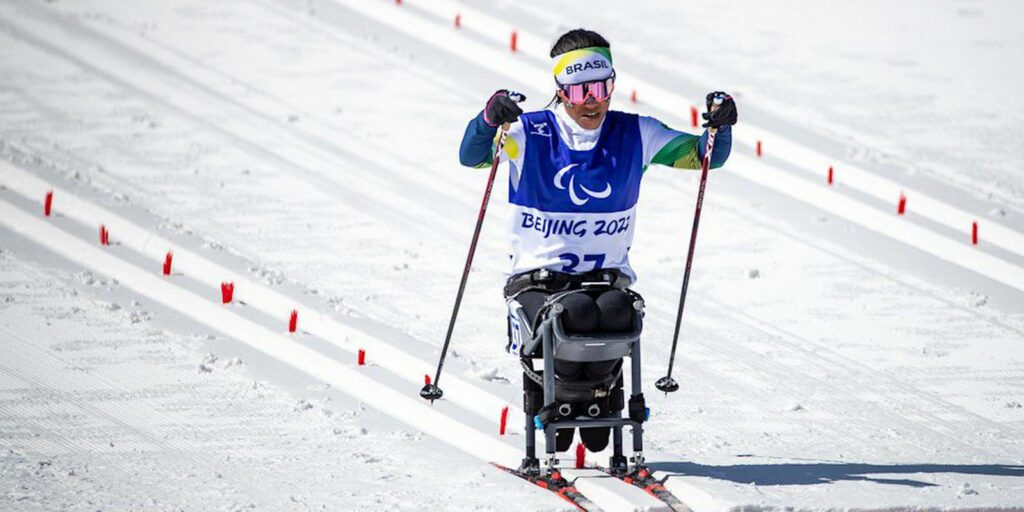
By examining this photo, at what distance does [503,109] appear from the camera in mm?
6918

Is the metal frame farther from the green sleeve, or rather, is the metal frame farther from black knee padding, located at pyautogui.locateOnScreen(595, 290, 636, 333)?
the green sleeve

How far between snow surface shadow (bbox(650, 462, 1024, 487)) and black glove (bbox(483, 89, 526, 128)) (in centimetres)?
172

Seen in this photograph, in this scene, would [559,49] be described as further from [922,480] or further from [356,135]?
[356,135]

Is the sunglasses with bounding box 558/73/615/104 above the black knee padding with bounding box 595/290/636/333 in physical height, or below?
above

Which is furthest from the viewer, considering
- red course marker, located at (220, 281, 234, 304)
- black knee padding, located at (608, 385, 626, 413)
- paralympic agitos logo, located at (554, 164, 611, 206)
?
red course marker, located at (220, 281, 234, 304)

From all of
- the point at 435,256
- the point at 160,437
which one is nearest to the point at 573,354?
the point at 160,437

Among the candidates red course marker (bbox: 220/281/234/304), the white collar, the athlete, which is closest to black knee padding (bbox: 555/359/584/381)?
the athlete

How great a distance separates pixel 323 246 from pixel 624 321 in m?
5.04

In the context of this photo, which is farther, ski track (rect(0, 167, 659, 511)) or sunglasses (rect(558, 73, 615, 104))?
sunglasses (rect(558, 73, 615, 104))

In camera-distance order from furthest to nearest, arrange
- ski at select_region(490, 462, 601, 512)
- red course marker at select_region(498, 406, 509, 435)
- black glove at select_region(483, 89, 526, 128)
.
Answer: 1. red course marker at select_region(498, 406, 509, 435)
2. black glove at select_region(483, 89, 526, 128)
3. ski at select_region(490, 462, 601, 512)

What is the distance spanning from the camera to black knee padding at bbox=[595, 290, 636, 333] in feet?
22.5

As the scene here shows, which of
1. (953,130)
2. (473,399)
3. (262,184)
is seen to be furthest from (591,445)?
(953,130)

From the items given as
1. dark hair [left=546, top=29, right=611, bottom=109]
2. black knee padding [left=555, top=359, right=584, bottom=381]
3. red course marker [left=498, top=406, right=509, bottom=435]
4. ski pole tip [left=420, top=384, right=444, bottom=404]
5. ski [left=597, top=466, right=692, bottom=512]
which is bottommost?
red course marker [left=498, top=406, right=509, bottom=435]

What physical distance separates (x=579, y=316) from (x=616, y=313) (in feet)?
0.56
